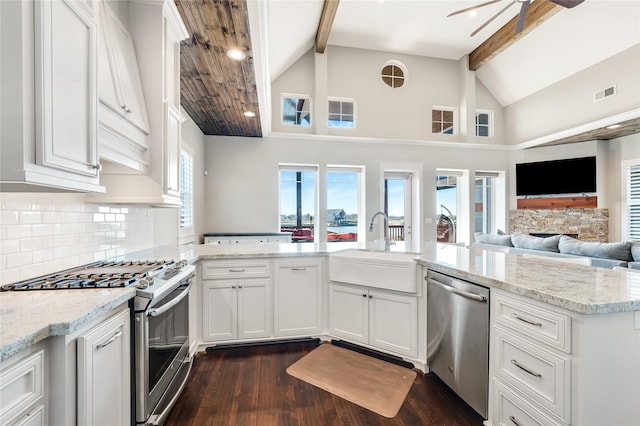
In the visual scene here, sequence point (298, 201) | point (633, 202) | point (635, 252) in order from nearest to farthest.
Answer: point (635, 252)
point (633, 202)
point (298, 201)

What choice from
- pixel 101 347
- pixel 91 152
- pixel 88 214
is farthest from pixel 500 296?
pixel 88 214

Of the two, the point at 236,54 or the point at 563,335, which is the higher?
the point at 236,54

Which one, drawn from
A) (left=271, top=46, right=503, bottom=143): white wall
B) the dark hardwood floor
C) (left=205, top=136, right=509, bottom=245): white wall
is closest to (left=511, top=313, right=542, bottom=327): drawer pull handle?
the dark hardwood floor

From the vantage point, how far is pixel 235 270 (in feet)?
8.80

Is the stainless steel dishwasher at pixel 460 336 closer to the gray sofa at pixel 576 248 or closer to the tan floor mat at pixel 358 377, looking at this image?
the tan floor mat at pixel 358 377

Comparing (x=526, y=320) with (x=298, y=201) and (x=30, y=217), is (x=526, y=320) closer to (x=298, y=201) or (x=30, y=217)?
(x=30, y=217)

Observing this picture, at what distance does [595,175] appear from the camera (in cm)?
600

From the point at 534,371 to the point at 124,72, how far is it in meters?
2.74

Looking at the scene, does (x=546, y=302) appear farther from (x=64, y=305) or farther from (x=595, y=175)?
(x=595, y=175)

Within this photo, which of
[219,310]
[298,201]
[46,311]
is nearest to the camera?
[46,311]

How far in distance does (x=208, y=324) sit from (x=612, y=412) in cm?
258

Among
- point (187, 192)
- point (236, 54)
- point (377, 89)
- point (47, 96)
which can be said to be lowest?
point (187, 192)

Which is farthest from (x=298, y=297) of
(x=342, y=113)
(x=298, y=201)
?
(x=342, y=113)

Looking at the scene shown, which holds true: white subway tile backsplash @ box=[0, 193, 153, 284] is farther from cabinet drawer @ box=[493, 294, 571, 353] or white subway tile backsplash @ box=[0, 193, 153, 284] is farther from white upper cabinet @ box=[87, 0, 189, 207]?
cabinet drawer @ box=[493, 294, 571, 353]
